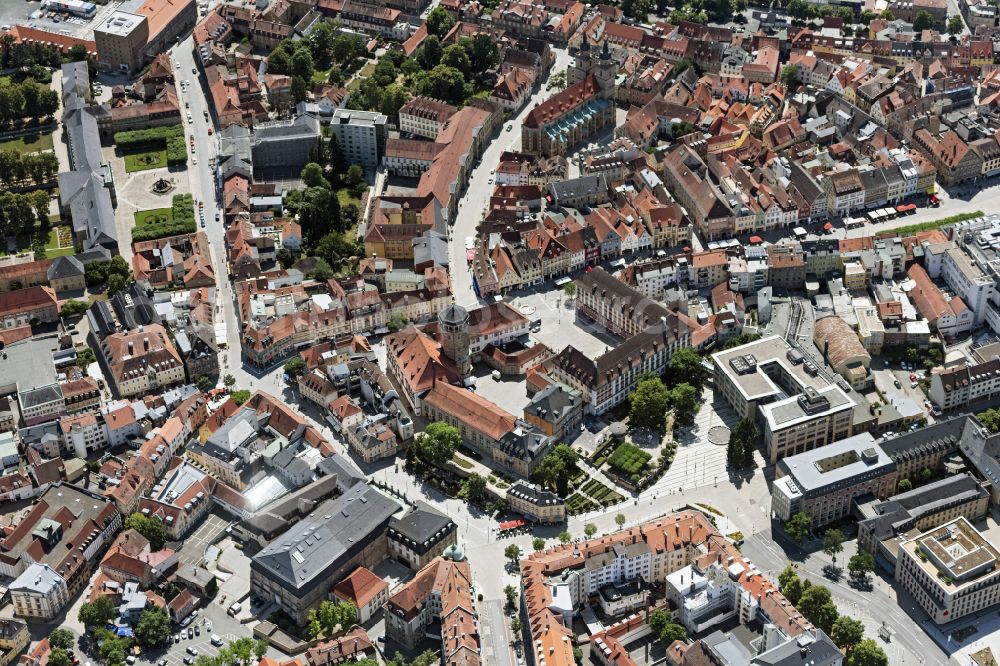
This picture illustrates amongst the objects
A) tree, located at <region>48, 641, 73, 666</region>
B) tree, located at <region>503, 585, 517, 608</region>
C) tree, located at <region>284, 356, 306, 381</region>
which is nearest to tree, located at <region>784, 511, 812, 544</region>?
tree, located at <region>503, 585, 517, 608</region>

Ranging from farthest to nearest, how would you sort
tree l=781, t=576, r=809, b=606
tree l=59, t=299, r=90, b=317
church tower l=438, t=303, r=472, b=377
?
tree l=59, t=299, r=90, b=317 → church tower l=438, t=303, r=472, b=377 → tree l=781, t=576, r=809, b=606

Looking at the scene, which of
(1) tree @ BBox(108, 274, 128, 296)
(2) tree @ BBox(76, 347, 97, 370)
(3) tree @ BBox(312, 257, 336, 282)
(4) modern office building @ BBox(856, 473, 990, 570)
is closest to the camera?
(4) modern office building @ BBox(856, 473, 990, 570)

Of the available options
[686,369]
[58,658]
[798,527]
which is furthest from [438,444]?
[58,658]

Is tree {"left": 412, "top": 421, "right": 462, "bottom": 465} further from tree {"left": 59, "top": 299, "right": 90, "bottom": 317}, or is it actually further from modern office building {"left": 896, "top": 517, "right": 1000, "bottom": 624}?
tree {"left": 59, "top": 299, "right": 90, "bottom": 317}

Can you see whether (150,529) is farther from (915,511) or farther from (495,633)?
(915,511)

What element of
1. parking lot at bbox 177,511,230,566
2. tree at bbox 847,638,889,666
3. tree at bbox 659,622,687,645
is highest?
tree at bbox 847,638,889,666

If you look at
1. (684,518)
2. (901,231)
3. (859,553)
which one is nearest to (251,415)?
(684,518)
